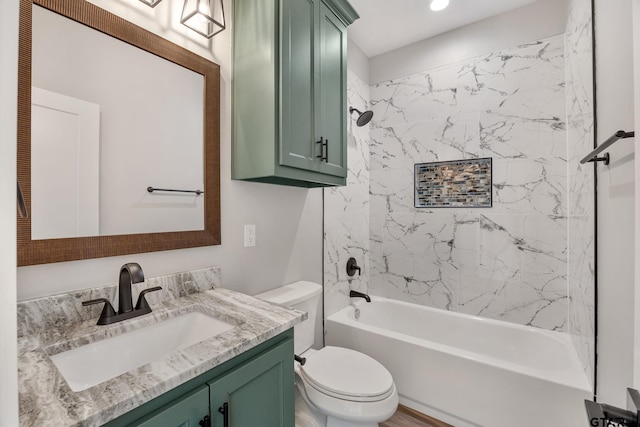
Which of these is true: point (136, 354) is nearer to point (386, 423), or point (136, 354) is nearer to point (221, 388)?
point (221, 388)

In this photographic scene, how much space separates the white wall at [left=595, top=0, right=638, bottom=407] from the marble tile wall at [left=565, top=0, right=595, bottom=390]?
0.49 ft

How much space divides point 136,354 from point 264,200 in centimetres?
95

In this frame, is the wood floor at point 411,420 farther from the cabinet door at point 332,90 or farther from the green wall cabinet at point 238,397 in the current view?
the cabinet door at point 332,90

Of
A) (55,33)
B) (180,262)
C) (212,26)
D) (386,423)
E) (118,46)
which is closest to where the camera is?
(55,33)

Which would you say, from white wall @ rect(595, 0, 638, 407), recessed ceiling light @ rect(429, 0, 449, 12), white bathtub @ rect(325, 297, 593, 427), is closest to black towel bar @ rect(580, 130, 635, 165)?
white wall @ rect(595, 0, 638, 407)

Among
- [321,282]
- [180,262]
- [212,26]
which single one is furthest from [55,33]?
[321,282]

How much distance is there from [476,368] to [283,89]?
1.85 m

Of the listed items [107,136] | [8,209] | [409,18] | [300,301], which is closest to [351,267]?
[300,301]

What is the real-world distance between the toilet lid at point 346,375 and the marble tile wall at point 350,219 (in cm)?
63

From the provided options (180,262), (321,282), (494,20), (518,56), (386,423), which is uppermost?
(494,20)

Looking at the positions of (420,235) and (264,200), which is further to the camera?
(420,235)

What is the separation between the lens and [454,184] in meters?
2.30

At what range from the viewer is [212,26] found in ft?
4.41

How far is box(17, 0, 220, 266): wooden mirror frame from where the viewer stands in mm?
842
